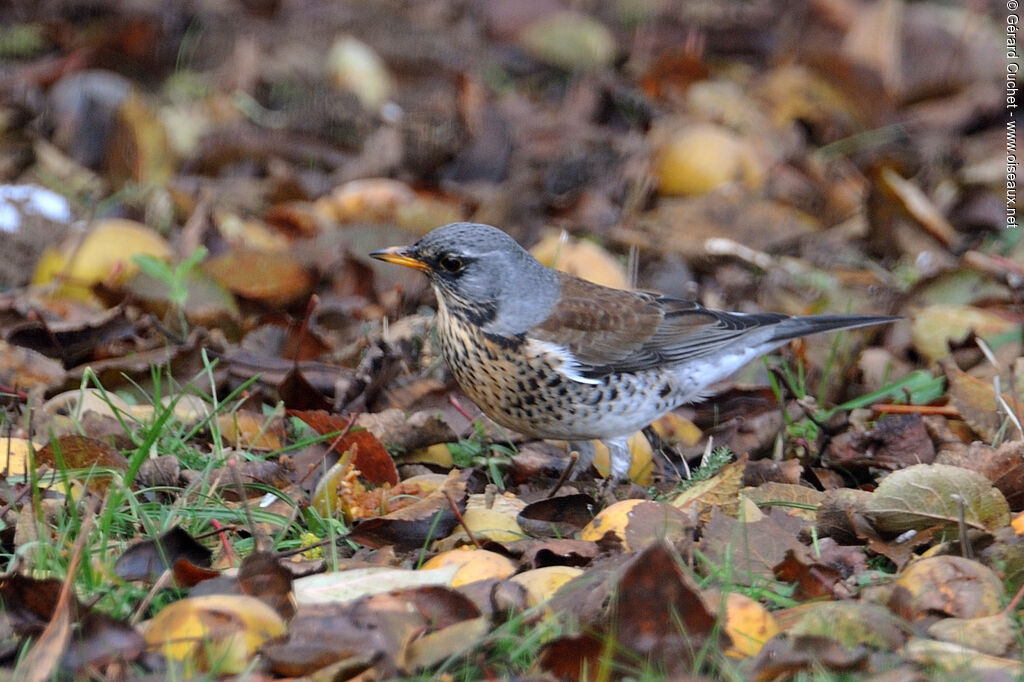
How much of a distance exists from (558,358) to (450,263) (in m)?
0.59

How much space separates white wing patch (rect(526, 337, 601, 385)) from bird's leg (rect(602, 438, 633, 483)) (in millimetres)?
245

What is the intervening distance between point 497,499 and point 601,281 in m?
2.09

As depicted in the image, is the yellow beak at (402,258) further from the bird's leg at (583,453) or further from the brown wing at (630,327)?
the bird's leg at (583,453)

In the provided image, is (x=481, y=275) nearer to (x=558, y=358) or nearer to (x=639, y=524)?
(x=558, y=358)

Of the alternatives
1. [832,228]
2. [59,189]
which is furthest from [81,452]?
[832,228]

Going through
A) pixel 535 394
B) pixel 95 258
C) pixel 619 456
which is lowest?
pixel 619 456

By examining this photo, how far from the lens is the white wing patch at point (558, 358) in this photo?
4691 millimetres

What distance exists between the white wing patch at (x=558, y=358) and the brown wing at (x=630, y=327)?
3cm

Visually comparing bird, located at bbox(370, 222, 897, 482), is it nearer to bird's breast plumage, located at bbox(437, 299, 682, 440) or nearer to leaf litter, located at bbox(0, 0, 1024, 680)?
bird's breast plumage, located at bbox(437, 299, 682, 440)

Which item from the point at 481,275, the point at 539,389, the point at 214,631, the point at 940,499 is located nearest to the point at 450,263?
the point at 481,275

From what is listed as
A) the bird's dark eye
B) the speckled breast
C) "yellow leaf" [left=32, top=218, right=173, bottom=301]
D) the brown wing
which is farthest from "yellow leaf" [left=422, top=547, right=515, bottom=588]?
"yellow leaf" [left=32, top=218, right=173, bottom=301]

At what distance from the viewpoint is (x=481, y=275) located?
4875 millimetres

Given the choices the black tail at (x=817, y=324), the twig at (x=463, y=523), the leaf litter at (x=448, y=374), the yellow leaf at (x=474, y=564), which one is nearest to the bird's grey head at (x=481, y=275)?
the leaf litter at (x=448, y=374)

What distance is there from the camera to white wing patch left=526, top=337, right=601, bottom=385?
469cm
